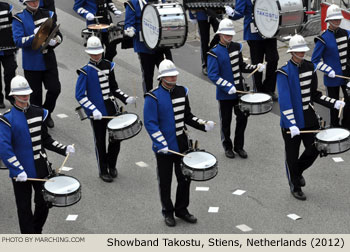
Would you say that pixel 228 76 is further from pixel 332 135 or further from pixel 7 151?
pixel 7 151

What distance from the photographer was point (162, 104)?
920 cm

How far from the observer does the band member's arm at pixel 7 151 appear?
27.6ft

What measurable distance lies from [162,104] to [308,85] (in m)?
1.93

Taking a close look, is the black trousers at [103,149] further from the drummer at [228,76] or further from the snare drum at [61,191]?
the snare drum at [61,191]

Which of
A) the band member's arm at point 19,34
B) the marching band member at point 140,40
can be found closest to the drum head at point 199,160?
the band member's arm at point 19,34

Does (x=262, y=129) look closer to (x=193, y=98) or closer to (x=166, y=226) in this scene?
(x=193, y=98)

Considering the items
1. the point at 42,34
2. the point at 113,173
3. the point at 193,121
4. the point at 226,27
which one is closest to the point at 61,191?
the point at 193,121

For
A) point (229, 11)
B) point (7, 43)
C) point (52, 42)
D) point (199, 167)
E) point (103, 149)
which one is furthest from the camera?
point (229, 11)

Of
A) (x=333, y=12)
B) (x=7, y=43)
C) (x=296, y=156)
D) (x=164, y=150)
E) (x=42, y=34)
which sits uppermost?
(x=333, y=12)

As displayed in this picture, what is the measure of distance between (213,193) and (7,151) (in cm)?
299

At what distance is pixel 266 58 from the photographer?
13047 millimetres

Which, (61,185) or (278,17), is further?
(278,17)

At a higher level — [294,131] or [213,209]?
[294,131]

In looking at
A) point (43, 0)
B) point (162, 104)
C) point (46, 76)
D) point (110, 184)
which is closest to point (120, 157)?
point (110, 184)
